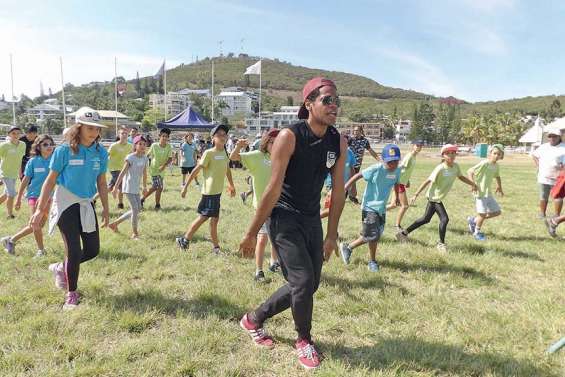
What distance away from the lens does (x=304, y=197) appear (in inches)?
130

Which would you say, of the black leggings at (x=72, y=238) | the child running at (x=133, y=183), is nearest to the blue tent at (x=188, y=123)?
the child running at (x=133, y=183)

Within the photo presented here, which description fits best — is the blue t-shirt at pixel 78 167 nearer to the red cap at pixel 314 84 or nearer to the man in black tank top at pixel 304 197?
the man in black tank top at pixel 304 197

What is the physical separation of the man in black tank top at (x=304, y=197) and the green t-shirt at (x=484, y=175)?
18.1 ft

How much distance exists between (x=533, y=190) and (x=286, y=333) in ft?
52.7

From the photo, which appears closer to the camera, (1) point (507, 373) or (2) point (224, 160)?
(1) point (507, 373)

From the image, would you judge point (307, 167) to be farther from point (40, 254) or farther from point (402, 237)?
point (402, 237)

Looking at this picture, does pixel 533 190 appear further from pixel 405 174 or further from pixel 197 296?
pixel 197 296

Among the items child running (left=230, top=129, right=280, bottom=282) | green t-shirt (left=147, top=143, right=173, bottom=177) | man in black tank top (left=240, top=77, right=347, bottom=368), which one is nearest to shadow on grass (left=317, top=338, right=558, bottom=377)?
man in black tank top (left=240, top=77, right=347, bottom=368)

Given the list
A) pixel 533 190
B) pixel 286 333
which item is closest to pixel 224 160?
pixel 286 333

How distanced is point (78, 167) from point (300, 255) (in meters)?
2.64

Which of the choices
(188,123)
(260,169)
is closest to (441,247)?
(260,169)

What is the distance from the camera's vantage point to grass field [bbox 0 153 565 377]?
11.1 ft

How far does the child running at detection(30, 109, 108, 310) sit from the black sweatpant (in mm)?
2231

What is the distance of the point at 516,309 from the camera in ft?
15.3
